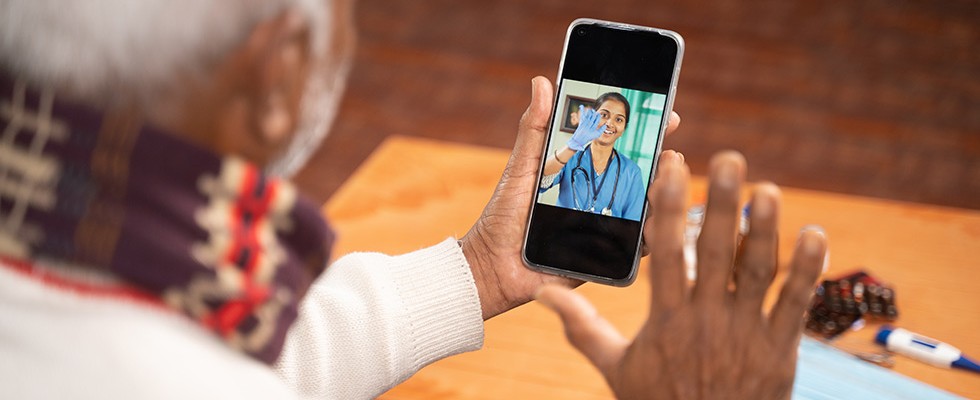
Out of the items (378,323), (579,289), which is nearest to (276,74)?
(378,323)

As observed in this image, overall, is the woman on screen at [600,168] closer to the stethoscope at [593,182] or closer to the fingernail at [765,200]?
the stethoscope at [593,182]

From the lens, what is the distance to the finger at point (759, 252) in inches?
26.5

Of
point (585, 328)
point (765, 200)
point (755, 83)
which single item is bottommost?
point (755, 83)

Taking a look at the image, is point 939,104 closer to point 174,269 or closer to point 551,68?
point 551,68

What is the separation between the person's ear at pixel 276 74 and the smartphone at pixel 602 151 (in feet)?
1.65

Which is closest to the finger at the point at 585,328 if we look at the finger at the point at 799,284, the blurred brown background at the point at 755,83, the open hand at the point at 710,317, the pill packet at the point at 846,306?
the open hand at the point at 710,317

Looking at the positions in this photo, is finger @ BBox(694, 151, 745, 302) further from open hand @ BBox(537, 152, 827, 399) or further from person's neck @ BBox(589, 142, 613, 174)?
person's neck @ BBox(589, 142, 613, 174)

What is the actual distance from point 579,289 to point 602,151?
0.70ft

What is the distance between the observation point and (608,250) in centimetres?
102

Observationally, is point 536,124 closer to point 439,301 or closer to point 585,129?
point 585,129

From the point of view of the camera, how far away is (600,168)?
3.32 feet

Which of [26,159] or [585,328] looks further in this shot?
[585,328]

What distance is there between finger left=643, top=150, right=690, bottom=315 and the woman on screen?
1.02 ft

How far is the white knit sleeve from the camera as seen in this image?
0.91 m
